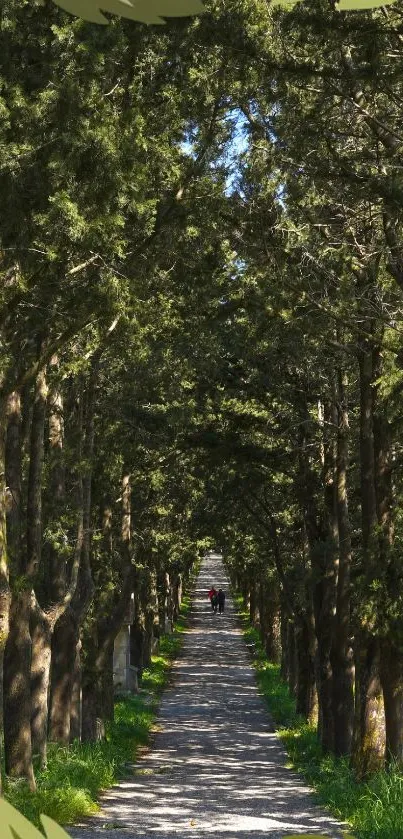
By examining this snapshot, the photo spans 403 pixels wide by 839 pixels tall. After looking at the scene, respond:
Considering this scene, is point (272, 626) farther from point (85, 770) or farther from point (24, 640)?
point (24, 640)

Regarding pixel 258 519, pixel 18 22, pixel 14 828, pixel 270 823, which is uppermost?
pixel 18 22

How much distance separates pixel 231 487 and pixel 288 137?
46.2 ft

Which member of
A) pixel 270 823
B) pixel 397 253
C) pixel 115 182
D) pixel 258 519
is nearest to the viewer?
pixel 115 182

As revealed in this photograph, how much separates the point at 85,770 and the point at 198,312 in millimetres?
6862

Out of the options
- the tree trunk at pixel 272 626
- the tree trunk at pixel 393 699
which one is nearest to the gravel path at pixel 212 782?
the tree trunk at pixel 393 699

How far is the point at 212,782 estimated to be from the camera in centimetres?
2055

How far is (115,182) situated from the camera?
10.5 metres

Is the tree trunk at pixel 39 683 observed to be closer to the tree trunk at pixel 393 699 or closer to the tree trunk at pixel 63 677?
the tree trunk at pixel 63 677

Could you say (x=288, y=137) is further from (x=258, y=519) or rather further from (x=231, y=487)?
(x=258, y=519)

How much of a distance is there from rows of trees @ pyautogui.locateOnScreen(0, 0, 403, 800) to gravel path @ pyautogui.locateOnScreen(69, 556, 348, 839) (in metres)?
1.44

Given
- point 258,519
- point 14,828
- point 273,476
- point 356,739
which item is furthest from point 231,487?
point 14,828

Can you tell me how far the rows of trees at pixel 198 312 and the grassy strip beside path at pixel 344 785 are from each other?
75cm

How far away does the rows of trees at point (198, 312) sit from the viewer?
10.4 metres
